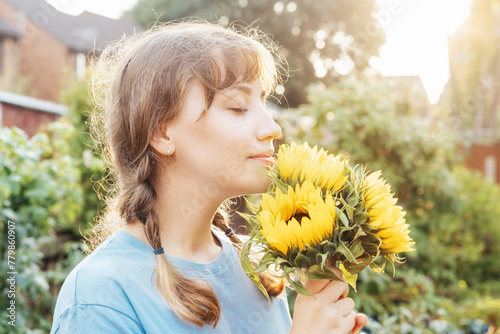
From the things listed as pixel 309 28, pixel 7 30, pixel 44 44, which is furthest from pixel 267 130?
pixel 44 44

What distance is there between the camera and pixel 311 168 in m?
1.23

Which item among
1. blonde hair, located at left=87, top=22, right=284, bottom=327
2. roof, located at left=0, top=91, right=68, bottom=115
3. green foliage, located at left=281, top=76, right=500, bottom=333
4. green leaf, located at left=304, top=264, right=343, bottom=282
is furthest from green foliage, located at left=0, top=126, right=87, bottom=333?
roof, located at left=0, top=91, right=68, bottom=115

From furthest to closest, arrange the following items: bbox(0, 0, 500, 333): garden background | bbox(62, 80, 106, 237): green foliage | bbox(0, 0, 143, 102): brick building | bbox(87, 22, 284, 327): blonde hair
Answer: bbox(0, 0, 143, 102): brick building, bbox(62, 80, 106, 237): green foliage, bbox(0, 0, 500, 333): garden background, bbox(87, 22, 284, 327): blonde hair

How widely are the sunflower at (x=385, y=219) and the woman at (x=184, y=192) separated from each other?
6.8 inches

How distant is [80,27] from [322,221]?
26.9m

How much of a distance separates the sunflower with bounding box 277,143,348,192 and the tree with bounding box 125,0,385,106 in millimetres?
17883

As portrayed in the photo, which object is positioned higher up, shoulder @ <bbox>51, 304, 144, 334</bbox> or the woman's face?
the woman's face

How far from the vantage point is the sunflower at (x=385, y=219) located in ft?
3.92

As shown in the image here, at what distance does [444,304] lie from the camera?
14.7 feet

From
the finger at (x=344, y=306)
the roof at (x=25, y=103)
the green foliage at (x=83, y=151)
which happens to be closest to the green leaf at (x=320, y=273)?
the finger at (x=344, y=306)

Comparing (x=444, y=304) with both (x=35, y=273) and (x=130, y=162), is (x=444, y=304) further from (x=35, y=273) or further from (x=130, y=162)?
(x=130, y=162)

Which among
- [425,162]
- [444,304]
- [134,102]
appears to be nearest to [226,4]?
[425,162]

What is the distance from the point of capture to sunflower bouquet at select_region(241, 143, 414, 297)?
1.15 metres

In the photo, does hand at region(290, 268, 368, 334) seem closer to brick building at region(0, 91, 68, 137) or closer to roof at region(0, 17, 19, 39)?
brick building at region(0, 91, 68, 137)
